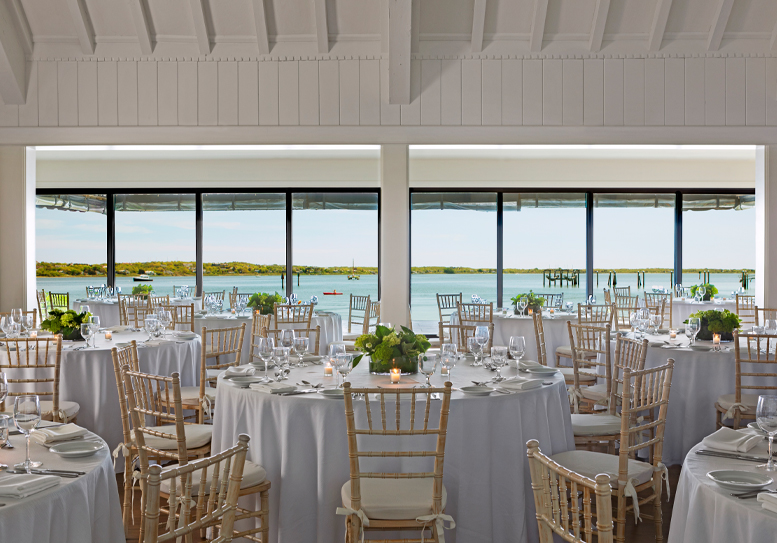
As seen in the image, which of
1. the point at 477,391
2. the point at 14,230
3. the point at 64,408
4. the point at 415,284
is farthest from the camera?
the point at 415,284

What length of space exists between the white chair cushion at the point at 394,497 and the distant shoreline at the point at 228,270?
2070cm

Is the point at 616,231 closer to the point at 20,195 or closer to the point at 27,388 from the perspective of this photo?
the point at 20,195

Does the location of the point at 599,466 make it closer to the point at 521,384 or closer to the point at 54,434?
the point at 521,384

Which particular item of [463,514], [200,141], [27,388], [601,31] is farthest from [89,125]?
[463,514]

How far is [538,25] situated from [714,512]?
21.5 ft

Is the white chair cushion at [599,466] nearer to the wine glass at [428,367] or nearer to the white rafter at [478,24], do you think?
the wine glass at [428,367]

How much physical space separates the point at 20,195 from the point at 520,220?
69.6 feet

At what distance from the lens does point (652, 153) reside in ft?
41.1

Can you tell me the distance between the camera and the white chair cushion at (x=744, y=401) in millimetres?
4570

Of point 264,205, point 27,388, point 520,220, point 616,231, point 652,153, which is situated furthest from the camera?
point 520,220

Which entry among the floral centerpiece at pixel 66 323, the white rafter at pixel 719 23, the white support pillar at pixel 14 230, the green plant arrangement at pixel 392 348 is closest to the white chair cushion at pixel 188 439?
the green plant arrangement at pixel 392 348

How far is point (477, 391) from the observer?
3.41m

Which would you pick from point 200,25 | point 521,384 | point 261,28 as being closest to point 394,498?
point 521,384

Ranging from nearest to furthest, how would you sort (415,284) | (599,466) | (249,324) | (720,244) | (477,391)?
1. (599,466)
2. (477,391)
3. (249,324)
4. (720,244)
5. (415,284)
